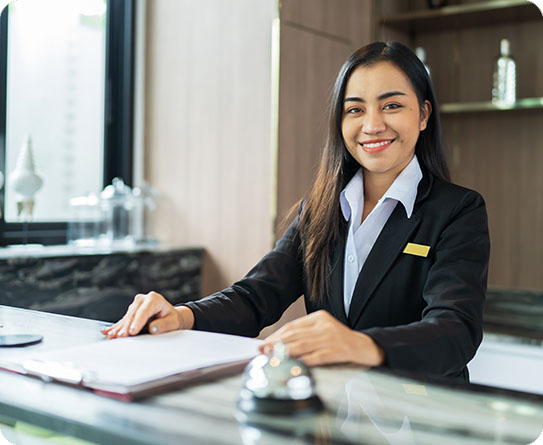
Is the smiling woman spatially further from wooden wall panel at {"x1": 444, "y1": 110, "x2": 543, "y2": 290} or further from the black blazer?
wooden wall panel at {"x1": 444, "y1": 110, "x2": 543, "y2": 290}

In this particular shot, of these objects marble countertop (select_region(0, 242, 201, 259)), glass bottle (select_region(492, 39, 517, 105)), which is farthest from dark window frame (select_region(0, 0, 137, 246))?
glass bottle (select_region(492, 39, 517, 105))

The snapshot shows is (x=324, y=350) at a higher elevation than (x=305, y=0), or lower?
lower

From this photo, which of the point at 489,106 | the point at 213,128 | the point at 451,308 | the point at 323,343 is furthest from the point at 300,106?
the point at 323,343

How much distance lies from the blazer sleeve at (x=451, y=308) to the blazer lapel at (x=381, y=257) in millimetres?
91

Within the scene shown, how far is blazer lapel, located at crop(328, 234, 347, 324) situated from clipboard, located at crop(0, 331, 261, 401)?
507 millimetres

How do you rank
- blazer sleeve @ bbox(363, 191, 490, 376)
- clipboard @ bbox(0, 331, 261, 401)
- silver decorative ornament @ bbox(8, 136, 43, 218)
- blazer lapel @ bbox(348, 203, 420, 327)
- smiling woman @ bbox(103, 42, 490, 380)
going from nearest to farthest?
clipboard @ bbox(0, 331, 261, 401)
blazer sleeve @ bbox(363, 191, 490, 376)
smiling woman @ bbox(103, 42, 490, 380)
blazer lapel @ bbox(348, 203, 420, 327)
silver decorative ornament @ bbox(8, 136, 43, 218)

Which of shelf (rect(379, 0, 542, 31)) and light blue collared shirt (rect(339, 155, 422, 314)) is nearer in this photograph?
light blue collared shirt (rect(339, 155, 422, 314))

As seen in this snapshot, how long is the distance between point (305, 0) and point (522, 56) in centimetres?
118

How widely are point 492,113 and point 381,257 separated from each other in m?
2.35

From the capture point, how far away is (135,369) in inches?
39.3

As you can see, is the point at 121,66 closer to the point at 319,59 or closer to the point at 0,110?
the point at 0,110

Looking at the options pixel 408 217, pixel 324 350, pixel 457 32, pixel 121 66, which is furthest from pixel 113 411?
pixel 457 32

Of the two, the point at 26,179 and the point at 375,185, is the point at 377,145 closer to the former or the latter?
the point at 375,185

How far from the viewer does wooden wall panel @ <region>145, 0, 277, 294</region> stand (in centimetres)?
323
